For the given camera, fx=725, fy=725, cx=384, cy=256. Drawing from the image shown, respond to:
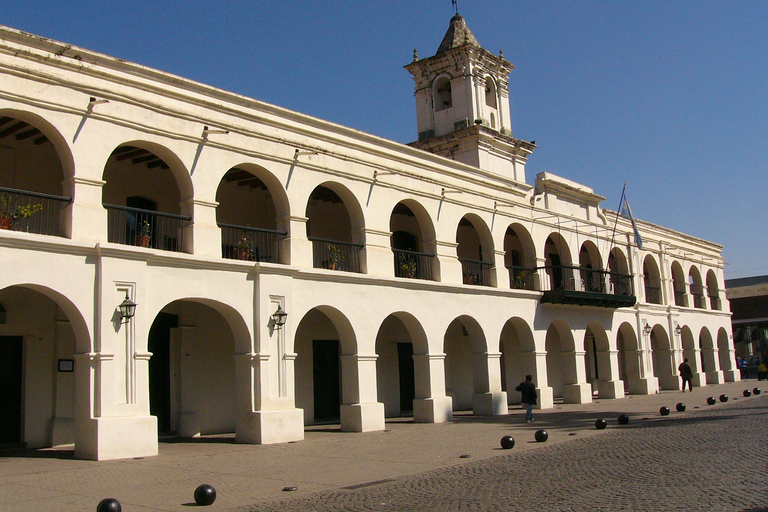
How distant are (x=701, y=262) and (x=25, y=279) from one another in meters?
33.9

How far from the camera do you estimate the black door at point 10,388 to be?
48.5ft

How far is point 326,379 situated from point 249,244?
5.80m

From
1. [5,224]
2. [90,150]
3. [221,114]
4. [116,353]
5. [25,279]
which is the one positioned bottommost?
[116,353]

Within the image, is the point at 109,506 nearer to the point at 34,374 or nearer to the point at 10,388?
the point at 34,374

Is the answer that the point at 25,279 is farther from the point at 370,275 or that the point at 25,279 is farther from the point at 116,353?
the point at 370,275

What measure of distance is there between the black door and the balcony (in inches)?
623

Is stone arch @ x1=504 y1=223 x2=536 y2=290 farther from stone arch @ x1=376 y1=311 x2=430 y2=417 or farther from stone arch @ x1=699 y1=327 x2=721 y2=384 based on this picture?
stone arch @ x1=699 y1=327 x2=721 y2=384

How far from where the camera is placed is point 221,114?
52.9ft

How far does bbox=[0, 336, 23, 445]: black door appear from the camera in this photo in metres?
14.8

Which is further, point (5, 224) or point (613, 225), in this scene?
point (613, 225)

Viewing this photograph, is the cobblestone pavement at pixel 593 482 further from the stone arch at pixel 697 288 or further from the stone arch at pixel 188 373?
the stone arch at pixel 697 288

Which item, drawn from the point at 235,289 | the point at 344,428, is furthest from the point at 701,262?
the point at 235,289

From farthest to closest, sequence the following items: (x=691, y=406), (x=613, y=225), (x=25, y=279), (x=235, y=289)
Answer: (x=613, y=225) < (x=691, y=406) < (x=235, y=289) < (x=25, y=279)

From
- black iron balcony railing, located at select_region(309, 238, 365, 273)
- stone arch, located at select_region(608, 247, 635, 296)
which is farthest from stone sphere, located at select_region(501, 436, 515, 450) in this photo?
A: stone arch, located at select_region(608, 247, 635, 296)
